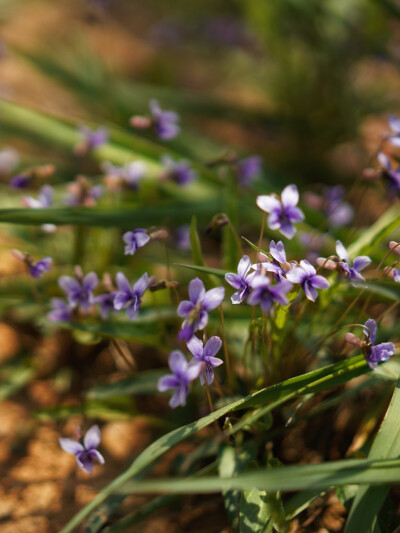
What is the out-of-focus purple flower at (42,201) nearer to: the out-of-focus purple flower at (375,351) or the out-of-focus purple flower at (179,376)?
the out-of-focus purple flower at (179,376)

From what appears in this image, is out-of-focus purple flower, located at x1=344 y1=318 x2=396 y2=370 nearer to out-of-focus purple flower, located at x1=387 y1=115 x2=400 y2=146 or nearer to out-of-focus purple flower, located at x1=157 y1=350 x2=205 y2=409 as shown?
out-of-focus purple flower, located at x1=157 y1=350 x2=205 y2=409

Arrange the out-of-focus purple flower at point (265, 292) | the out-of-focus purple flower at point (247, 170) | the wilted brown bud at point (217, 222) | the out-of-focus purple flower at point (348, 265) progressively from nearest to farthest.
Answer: the out-of-focus purple flower at point (265, 292) → the out-of-focus purple flower at point (348, 265) → the wilted brown bud at point (217, 222) → the out-of-focus purple flower at point (247, 170)

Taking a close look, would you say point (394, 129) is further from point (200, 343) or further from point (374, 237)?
point (200, 343)

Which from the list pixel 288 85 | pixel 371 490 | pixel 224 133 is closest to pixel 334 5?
pixel 288 85

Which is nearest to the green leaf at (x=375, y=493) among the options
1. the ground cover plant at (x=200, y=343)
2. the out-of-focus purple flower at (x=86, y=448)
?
the ground cover plant at (x=200, y=343)

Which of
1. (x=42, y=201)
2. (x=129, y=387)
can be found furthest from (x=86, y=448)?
(x=42, y=201)

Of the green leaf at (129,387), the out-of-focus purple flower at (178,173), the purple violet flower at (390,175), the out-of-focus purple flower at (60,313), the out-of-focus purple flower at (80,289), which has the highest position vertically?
the purple violet flower at (390,175)

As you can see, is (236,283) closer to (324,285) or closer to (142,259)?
(324,285)

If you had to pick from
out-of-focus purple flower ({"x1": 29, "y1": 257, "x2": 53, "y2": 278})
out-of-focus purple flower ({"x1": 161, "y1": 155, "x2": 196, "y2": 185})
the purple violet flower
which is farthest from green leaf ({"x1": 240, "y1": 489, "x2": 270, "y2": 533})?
out-of-focus purple flower ({"x1": 161, "y1": 155, "x2": 196, "y2": 185})
